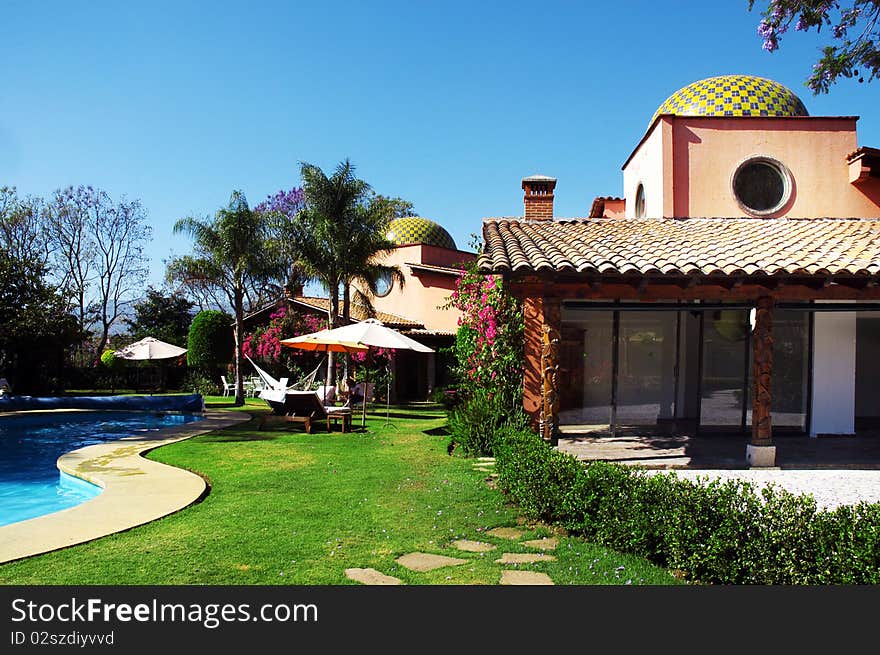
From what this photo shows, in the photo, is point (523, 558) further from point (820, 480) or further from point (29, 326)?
point (29, 326)

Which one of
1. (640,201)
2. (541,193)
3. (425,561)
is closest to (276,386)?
(541,193)

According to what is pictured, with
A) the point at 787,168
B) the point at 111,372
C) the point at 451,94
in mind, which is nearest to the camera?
the point at 451,94

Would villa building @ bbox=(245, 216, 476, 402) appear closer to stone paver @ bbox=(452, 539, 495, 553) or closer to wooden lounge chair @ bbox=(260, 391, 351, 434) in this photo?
wooden lounge chair @ bbox=(260, 391, 351, 434)

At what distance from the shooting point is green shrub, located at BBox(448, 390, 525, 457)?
1147cm

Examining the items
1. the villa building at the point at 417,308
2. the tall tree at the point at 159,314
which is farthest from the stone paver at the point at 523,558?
the tall tree at the point at 159,314

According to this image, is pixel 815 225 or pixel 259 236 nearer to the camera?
pixel 815 225

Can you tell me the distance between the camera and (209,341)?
2975 centimetres

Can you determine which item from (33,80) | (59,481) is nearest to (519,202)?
(33,80)

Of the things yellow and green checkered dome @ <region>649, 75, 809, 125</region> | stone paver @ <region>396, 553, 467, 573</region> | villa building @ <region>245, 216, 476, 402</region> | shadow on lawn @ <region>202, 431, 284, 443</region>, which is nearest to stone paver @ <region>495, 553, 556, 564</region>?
stone paver @ <region>396, 553, 467, 573</region>

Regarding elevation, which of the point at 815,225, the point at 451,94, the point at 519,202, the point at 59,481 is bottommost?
the point at 59,481

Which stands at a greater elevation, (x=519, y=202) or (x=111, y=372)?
(x=519, y=202)
